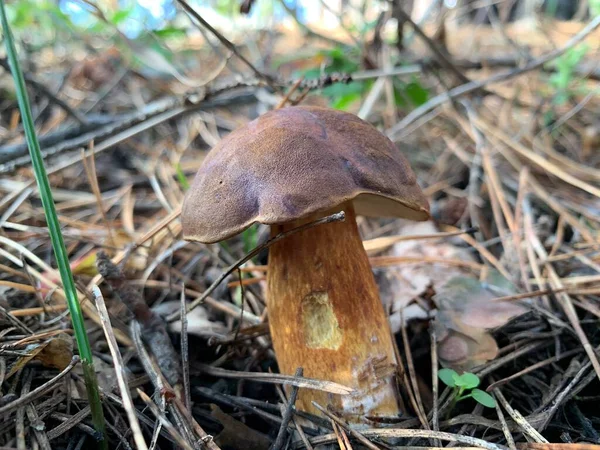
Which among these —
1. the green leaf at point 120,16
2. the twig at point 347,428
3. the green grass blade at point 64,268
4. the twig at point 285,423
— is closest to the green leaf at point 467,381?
the twig at point 347,428

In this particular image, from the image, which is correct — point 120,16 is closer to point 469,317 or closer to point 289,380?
point 289,380

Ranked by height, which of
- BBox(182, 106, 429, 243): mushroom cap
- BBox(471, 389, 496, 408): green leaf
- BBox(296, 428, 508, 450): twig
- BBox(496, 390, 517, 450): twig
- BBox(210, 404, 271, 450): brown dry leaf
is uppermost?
BBox(182, 106, 429, 243): mushroom cap

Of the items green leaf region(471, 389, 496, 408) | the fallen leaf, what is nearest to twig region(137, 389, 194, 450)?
the fallen leaf

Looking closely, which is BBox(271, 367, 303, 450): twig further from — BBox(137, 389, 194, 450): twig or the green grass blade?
the green grass blade

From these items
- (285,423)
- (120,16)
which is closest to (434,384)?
(285,423)

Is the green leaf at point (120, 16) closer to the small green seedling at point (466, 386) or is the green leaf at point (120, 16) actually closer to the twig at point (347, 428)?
the twig at point (347, 428)

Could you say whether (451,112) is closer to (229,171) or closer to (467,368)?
(467,368)

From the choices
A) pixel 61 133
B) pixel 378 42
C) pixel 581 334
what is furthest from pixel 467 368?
pixel 61 133
